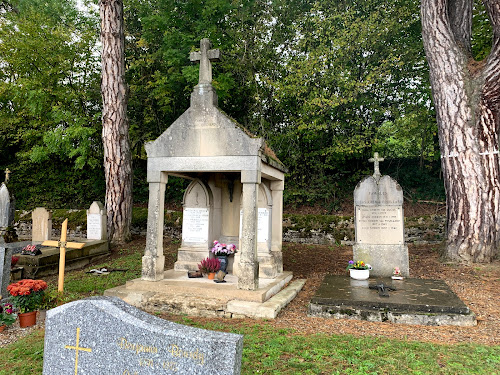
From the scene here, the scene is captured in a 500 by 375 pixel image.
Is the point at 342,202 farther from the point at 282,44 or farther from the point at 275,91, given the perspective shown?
the point at 282,44

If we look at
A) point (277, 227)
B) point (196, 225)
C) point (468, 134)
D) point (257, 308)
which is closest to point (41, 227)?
point (196, 225)

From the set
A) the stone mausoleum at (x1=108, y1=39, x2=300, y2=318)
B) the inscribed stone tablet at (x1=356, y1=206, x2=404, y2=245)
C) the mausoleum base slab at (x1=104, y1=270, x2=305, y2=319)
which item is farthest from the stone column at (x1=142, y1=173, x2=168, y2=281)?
the inscribed stone tablet at (x1=356, y1=206, x2=404, y2=245)

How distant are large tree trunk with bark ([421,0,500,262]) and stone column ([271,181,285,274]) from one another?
14.0ft

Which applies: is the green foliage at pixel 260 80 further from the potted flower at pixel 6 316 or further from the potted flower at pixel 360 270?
the potted flower at pixel 6 316

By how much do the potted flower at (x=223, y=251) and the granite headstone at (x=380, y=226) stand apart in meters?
2.84

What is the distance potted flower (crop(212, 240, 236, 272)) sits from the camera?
7457 mm

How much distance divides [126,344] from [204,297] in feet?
12.1

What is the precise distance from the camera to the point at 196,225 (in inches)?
310

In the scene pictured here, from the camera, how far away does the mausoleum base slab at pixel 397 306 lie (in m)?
4.99

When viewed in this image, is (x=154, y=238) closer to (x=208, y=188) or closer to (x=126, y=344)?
(x=208, y=188)

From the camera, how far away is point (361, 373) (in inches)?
126

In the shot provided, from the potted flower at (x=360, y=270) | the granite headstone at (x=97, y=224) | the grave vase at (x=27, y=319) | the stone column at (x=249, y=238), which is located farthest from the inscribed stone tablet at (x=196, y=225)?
the granite headstone at (x=97, y=224)

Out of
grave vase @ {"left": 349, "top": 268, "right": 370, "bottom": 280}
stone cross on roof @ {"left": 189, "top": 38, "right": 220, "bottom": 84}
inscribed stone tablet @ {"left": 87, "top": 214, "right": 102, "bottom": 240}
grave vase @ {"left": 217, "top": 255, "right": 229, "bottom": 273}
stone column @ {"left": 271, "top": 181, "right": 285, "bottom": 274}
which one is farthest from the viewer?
inscribed stone tablet @ {"left": 87, "top": 214, "right": 102, "bottom": 240}

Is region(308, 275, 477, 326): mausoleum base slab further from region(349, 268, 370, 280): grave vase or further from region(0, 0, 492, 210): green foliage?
region(0, 0, 492, 210): green foliage
